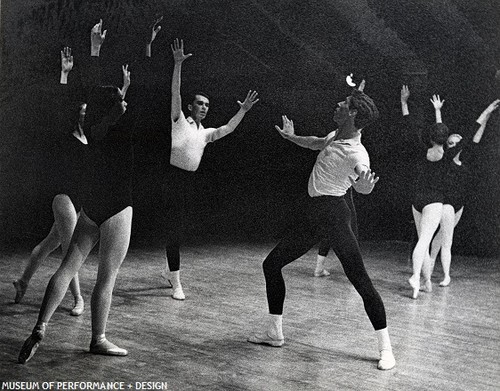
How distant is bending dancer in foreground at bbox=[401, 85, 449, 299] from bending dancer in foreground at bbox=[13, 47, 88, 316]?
183cm

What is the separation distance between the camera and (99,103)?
13.0 feet

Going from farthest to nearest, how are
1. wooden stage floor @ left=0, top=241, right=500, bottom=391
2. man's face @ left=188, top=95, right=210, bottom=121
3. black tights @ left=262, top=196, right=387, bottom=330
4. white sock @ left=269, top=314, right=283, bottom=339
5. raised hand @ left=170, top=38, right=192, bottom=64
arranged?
1. man's face @ left=188, top=95, right=210, bottom=121
2. raised hand @ left=170, top=38, right=192, bottom=64
3. white sock @ left=269, top=314, right=283, bottom=339
4. black tights @ left=262, top=196, right=387, bottom=330
5. wooden stage floor @ left=0, top=241, right=500, bottom=391

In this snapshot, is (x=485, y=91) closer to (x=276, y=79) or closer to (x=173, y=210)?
(x=276, y=79)

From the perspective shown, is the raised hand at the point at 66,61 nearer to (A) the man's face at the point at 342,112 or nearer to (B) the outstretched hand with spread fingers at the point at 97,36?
(B) the outstretched hand with spread fingers at the point at 97,36

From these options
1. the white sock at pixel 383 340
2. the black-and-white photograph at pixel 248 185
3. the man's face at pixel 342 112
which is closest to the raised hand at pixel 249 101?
the black-and-white photograph at pixel 248 185

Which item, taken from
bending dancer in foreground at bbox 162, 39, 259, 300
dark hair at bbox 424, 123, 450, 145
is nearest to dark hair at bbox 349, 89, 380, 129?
dark hair at bbox 424, 123, 450, 145

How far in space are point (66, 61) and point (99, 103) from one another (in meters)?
0.37

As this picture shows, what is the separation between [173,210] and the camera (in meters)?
4.60

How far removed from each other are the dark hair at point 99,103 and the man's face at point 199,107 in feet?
2.05

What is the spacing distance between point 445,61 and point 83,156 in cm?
206

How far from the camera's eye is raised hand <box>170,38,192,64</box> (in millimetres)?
4258

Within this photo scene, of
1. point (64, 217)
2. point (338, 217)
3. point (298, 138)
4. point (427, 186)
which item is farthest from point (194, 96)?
point (427, 186)

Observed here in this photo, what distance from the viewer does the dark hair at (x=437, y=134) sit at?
174 inches

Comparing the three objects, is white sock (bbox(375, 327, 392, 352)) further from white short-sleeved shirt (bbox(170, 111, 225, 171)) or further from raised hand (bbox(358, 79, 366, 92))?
white short-sleeved shirt (bbox(170, 111, 225, 171))
